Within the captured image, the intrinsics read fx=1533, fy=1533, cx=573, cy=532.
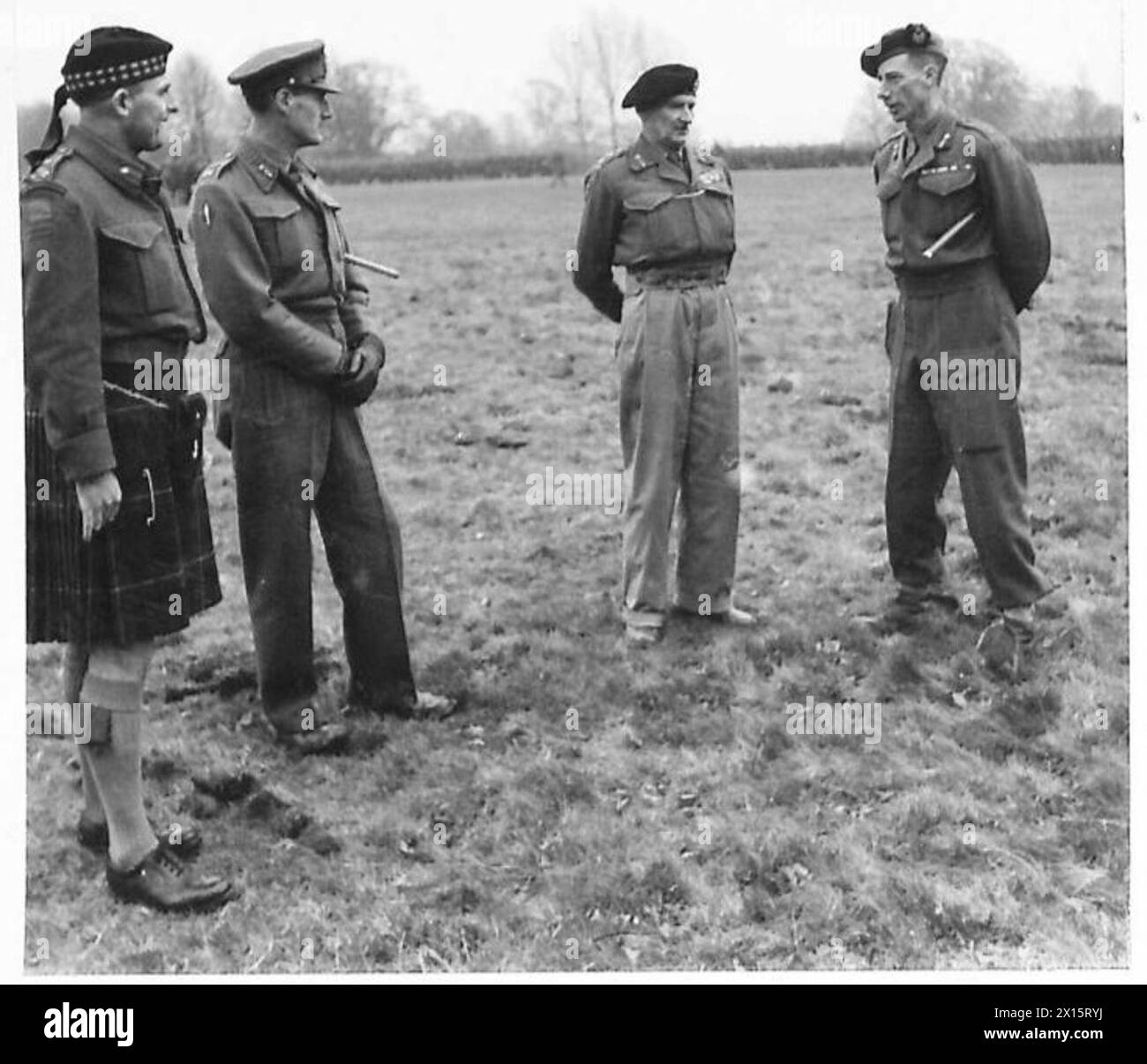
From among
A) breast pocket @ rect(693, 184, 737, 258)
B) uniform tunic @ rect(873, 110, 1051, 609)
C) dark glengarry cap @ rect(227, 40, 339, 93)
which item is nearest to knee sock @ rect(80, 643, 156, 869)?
dark glengarry cap @ rect(227, 40, 339, 93)

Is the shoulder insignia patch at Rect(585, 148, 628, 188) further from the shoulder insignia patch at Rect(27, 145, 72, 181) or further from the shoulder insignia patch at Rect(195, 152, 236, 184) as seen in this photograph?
the shoulder insignia patch at Rect(27, 145, 72, 181)

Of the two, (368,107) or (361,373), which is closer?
(361,373)

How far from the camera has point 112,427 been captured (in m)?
4.10

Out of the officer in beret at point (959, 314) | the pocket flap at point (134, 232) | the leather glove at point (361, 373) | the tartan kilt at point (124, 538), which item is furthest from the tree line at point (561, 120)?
the tartan kilt at point (124, 538)

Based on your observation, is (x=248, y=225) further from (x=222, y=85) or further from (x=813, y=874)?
(x=813, y=874)

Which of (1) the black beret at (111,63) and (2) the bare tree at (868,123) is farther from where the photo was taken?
(2) the bare tree at (868,123)

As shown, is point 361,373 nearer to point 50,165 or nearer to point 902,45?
point 50,165

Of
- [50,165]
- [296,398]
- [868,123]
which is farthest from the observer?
[868,123]

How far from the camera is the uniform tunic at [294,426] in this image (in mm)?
4527

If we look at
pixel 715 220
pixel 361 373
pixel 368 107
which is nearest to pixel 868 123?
pixel 715 220

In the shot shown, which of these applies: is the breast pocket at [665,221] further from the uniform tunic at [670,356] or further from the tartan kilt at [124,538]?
the tartan kilt at [124,538]

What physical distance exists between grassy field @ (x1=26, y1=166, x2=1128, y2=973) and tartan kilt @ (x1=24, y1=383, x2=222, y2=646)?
2.23ft

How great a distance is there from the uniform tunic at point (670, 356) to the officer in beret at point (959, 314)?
0.62m

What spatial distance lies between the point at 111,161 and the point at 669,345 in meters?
2.20
